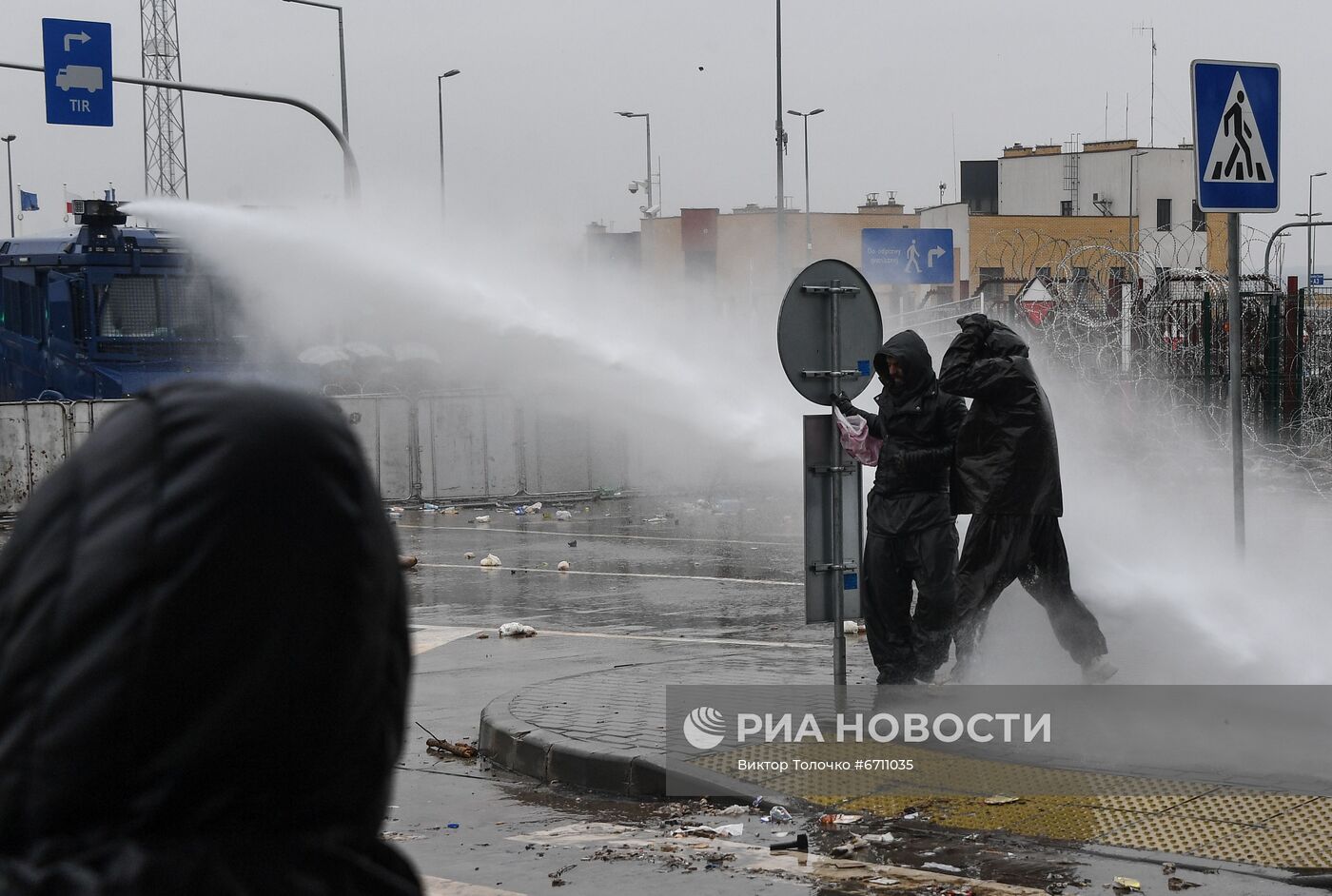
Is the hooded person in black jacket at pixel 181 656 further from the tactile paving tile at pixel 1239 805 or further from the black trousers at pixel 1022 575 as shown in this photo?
the black trousers at pixel 1022 575

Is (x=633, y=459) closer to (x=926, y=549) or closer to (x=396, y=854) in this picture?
(x=926, y=549)

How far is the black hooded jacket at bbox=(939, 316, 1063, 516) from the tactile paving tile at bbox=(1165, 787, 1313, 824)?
2.24m

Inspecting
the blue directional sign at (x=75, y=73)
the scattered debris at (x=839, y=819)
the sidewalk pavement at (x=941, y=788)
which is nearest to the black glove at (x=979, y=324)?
the sidewalk pavement at (x=941, y=788)

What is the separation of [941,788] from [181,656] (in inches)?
222

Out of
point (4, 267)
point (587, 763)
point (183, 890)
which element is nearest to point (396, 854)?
point (183, 890)

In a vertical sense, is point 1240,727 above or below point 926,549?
below

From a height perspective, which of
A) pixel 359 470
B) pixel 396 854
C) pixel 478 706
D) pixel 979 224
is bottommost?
pixel 478 706

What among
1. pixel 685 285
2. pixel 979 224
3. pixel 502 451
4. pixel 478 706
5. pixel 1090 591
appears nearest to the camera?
pixel 478 706

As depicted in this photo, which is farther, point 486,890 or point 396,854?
point 486,890

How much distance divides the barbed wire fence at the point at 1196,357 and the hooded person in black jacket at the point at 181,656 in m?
17.9

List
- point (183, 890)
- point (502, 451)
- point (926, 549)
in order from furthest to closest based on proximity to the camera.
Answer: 1. point (502, 451)
2. point (926, 549)
3. point (183, 890)

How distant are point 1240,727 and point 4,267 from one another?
1893 cm

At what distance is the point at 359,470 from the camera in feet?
4.67

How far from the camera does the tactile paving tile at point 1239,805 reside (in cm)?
602
